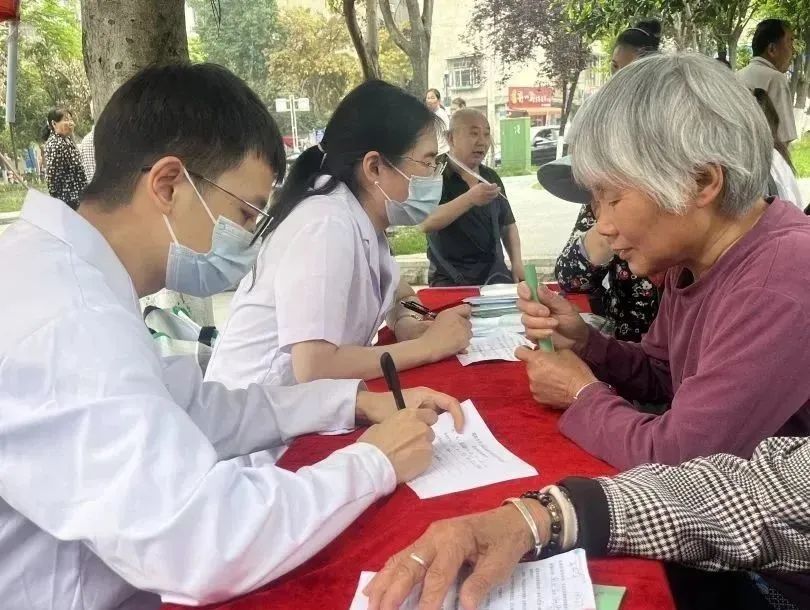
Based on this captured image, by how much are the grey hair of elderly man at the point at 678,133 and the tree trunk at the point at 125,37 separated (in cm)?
219

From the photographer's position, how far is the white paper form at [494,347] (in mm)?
2035

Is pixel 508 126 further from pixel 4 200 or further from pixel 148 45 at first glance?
pixel 148 45

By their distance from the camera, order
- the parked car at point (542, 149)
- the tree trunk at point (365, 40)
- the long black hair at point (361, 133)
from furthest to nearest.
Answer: the parked car at point (542, 149), the tree trunk at point (365, 40), the long black hair at point (361, 133)

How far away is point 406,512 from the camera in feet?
3.86

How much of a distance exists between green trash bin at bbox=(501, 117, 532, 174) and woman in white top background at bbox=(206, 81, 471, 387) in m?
8.41

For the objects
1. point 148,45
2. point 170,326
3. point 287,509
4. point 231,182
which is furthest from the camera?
point 148,45

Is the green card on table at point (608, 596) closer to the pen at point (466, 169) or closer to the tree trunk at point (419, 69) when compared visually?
the pen at point (466, 169)

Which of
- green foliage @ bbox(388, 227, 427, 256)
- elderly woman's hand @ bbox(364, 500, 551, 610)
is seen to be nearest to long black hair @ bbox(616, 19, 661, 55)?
elderly woman's hand @ bbox(364, 500, 551, 610)

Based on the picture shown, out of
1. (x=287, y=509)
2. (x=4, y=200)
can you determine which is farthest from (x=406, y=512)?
(x=4, y=200)

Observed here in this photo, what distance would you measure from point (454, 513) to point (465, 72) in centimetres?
928

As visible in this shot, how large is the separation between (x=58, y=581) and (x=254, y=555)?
0.35 meters

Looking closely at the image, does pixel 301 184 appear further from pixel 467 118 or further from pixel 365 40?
pixel 365 40

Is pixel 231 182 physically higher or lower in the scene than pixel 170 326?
higher

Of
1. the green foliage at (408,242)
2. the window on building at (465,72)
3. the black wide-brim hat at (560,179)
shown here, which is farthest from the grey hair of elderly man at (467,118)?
the window on building at (465,72)
